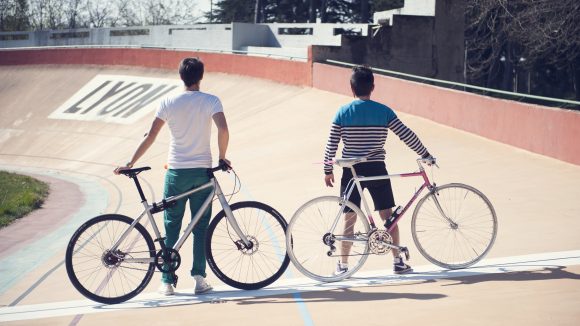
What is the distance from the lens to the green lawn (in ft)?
45.2

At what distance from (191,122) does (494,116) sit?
9475 millimetres

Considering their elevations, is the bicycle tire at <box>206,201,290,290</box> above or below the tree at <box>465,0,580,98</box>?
below

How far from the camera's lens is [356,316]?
5.84 metres

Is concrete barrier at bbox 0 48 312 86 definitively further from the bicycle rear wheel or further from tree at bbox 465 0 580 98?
the bicycle rear wheel

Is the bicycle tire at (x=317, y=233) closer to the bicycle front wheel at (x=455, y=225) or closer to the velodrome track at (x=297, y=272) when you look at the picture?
the velodrome track at (x=297, y=272)

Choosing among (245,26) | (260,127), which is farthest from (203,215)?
(245,26)

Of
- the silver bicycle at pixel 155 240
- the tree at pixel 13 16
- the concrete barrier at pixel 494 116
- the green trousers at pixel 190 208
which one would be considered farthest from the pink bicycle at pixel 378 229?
the tree at pixel 13 16

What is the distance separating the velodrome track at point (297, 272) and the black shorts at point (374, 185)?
618 mm

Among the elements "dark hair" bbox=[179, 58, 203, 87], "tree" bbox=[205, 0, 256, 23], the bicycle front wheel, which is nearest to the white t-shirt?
"dark hair" bbox=[179, 58, 203, 87]

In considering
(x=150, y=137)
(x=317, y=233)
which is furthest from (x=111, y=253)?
(x=317, y=233)

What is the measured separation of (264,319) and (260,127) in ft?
54.9

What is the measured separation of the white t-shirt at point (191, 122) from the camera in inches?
256

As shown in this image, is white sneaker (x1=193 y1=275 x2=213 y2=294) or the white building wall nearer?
white sneaker (x1=193 y1=275 x2=213 y2=294)

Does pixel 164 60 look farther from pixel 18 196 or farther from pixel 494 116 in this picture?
pixel 494 116
